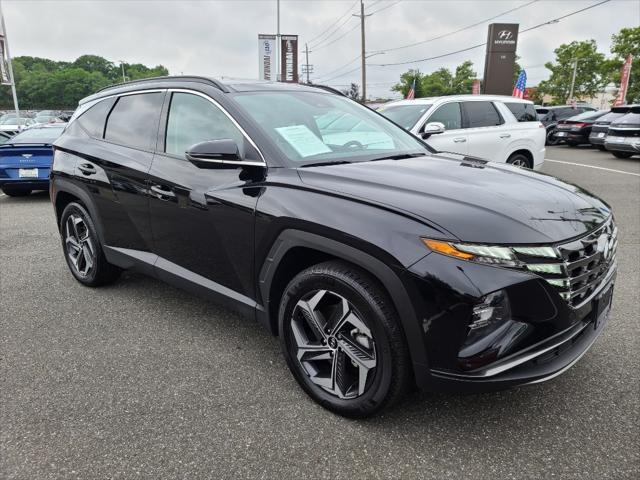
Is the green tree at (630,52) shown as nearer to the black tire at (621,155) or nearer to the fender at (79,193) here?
the black tire at (621,155)

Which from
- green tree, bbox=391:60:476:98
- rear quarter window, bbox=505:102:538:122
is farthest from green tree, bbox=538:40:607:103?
rear quarter window, bbox=505:102:538:122

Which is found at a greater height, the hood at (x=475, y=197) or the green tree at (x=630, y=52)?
the green tree at (x=630, y=52)

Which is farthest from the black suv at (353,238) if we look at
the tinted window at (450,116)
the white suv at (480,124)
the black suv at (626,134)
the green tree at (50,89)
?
the green tree at (50,89)

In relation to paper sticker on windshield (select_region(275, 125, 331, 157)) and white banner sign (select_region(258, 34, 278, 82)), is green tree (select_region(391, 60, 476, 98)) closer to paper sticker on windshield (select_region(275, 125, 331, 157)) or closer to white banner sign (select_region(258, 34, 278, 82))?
white banner sign (select_region(258, 34, 278, 82))

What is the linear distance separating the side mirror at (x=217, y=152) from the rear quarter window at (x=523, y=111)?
7492mm

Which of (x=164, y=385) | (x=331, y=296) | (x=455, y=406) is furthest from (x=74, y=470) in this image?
(x=455, y=406)

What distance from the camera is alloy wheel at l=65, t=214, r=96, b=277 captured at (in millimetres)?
4089

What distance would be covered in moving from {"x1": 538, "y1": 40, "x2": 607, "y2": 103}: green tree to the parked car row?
3684cm

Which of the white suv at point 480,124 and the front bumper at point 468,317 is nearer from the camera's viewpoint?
the front bumper at point 468,317

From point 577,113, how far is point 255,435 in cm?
2239

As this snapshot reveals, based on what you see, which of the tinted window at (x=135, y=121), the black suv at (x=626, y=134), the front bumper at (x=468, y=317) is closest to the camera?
the front bumper at (x=468, y=317)

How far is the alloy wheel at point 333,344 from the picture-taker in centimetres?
224

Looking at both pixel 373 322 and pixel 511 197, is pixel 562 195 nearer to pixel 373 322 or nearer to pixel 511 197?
pixel 511 197

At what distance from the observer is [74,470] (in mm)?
2098
